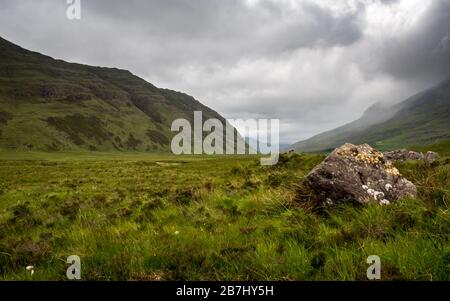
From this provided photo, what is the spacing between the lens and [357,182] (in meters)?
7.81

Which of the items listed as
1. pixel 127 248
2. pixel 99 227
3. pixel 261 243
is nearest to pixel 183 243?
pixel 127 248

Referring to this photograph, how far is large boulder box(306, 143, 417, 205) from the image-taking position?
7512 millimetres

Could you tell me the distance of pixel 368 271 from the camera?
14.4 ft

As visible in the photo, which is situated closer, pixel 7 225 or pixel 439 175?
pixel 439 175

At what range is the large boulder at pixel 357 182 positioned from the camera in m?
7.51

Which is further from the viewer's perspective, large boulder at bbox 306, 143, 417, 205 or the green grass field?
large boulder at bbox 306, 143, 417, 205

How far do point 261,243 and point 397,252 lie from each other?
2.04m

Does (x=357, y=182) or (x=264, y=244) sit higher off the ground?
(x=357, y=182)

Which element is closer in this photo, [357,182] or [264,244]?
[264,244]

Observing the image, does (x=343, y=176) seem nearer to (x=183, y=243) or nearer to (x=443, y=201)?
(x=443, y=201)

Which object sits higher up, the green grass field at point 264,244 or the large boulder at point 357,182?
the large boulder at point 357,182

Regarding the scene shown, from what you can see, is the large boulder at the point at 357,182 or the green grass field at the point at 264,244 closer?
the green grass field at the point at 264,244
